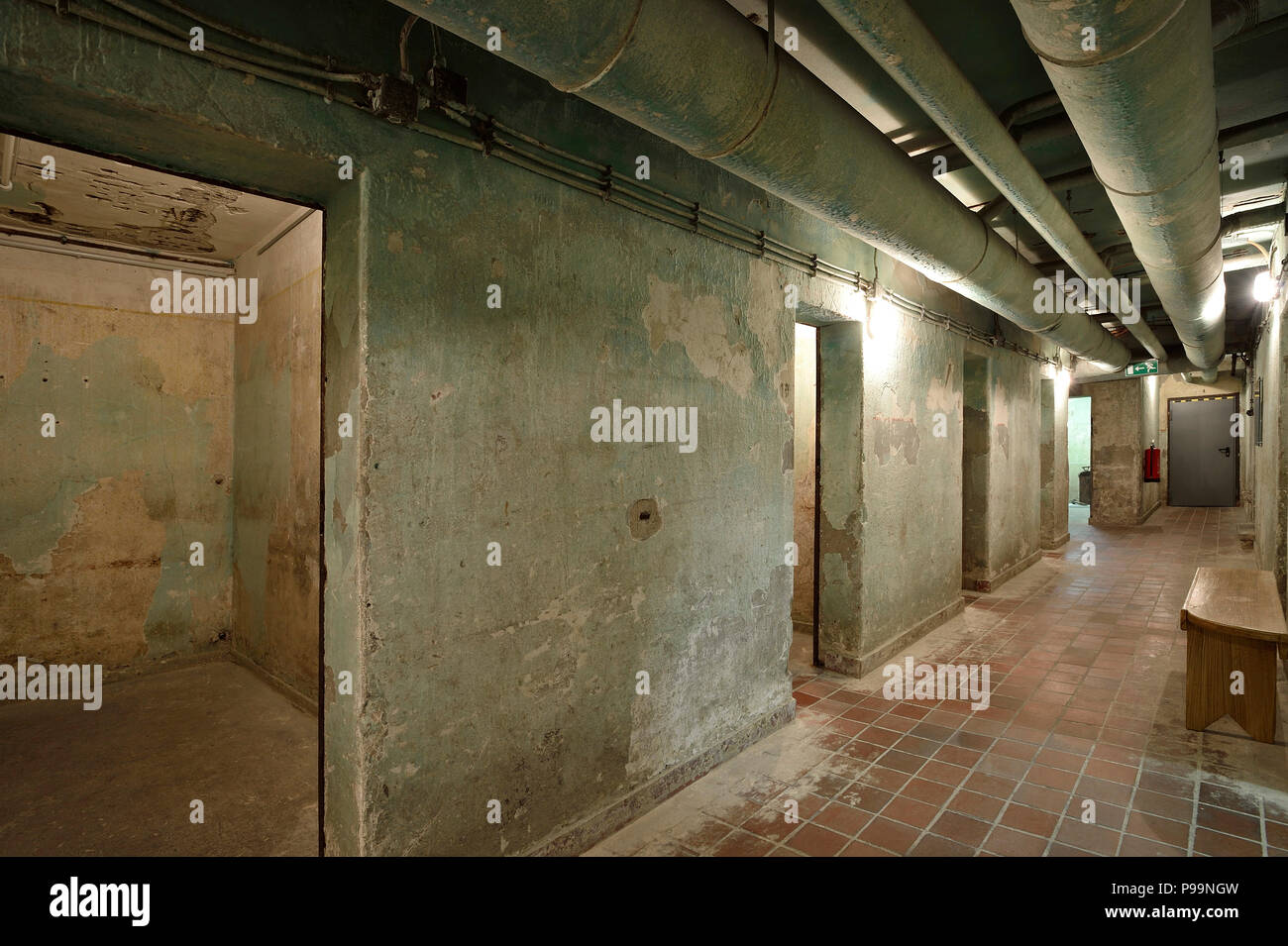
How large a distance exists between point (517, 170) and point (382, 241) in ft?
2.17

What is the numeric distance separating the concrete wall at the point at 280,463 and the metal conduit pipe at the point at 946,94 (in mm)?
3248

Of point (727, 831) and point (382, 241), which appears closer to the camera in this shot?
point (382, 241)

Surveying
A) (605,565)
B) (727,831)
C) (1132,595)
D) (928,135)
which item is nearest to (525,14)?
(605,565)

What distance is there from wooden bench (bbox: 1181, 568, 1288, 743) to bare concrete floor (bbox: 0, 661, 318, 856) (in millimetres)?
4861

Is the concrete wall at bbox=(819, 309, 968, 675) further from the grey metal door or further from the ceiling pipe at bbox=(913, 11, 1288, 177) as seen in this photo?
the grey metal door

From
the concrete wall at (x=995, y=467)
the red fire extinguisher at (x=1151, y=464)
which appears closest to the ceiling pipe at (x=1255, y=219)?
the concrete wall at (x=995, y=467)

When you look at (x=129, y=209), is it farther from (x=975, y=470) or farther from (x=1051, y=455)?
(x=1051, y=455)

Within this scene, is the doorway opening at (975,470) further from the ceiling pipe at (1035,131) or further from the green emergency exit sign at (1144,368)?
the green emergency exit sign at (1144,368)

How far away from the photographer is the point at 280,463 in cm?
461

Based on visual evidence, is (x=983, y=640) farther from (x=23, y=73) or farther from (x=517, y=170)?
(x=23, y=73)

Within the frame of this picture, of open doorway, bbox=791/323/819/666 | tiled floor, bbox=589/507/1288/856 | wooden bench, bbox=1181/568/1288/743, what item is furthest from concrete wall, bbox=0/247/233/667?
wooden bench, bbox=1181/568/1288/743

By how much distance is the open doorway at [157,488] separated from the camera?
12.0ft

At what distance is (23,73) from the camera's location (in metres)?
1.47
